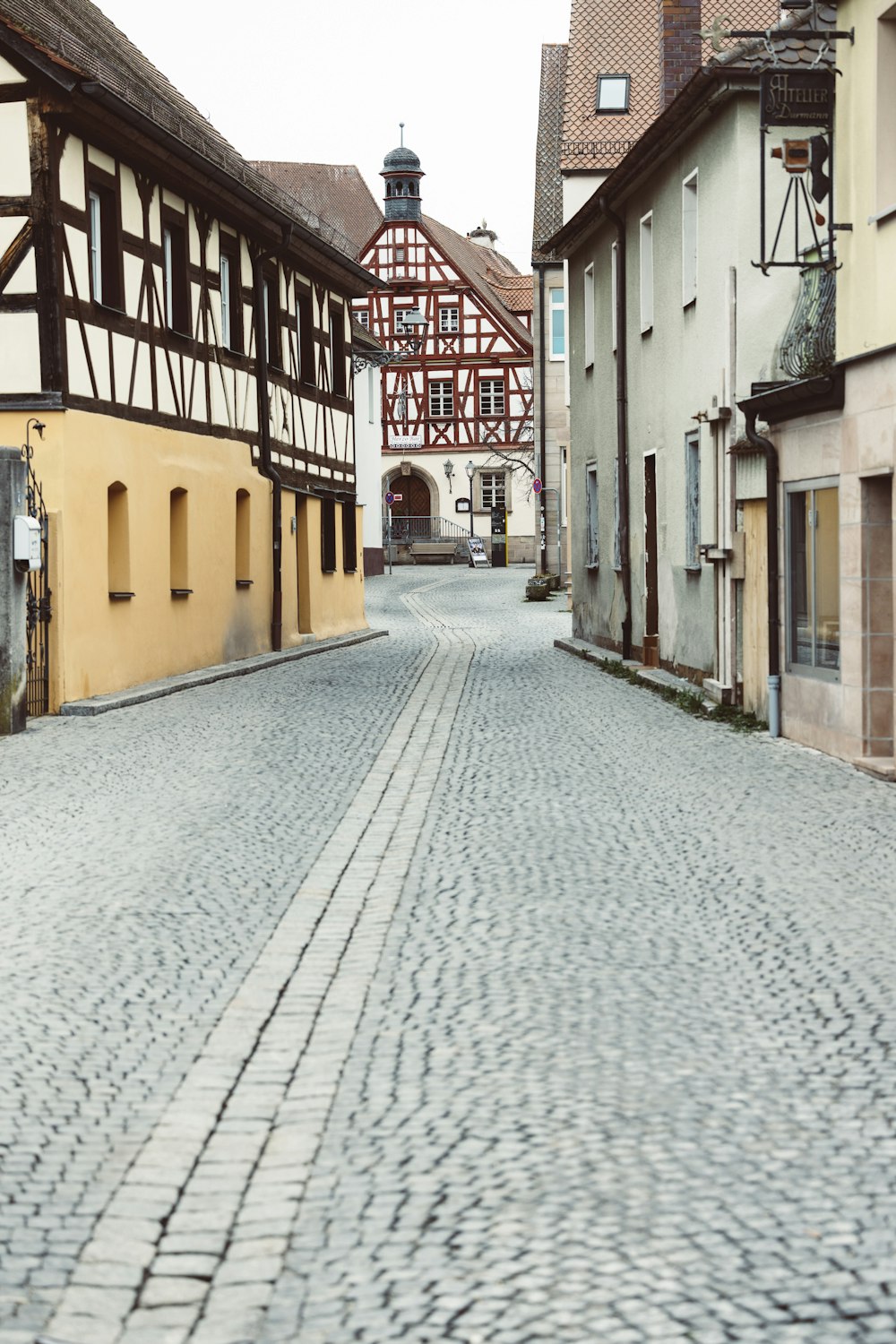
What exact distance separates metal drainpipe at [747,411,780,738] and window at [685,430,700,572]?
3.95 m

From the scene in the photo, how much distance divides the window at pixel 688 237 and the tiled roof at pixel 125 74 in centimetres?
562

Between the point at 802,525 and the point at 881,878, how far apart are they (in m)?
6.46

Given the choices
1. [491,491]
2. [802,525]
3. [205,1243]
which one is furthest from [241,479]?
[491,491]

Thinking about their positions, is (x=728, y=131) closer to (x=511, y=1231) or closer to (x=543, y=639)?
(x=543, y=639)

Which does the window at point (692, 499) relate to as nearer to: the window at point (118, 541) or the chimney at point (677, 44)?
the window at point (118, 541)

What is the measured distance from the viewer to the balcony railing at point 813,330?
14.1m

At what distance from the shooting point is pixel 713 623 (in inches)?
701

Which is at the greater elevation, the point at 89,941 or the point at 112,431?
the point at 112,431

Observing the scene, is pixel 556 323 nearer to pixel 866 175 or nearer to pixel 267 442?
pixel 267 442

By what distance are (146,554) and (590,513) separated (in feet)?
27.6

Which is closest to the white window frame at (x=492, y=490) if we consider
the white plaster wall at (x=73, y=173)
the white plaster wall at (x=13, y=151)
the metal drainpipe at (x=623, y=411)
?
the metal drainpipe at (x=623, y=411)

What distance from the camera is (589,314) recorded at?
26391 mm

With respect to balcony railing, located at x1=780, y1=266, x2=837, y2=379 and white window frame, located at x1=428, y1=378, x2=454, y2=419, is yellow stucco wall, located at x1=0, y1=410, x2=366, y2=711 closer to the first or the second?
balcony railing, located at x1=780, y1=266, x2=837, y2=379

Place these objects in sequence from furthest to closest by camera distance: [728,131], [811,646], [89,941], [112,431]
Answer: [112,431]
[728,131]
[811,646]
[89,941]
